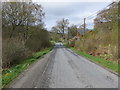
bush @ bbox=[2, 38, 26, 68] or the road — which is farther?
bush @ bbox=[2, 38, 26, 68]

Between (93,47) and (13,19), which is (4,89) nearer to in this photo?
(93,47)

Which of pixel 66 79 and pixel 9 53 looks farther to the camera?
pixel 9 53

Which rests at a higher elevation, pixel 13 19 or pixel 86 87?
pixel 13 19

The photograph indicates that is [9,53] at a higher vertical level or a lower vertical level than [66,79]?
higher

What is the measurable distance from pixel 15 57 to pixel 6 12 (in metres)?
14.9

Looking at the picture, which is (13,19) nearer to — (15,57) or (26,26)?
(26,26)

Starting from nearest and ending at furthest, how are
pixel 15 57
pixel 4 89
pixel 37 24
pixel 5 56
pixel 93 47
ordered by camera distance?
pixel 4 89 < pixel 5 56 < pixel 15 57 < pixel 93 47 < pixel 37 24

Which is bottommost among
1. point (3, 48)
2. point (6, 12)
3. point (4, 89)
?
point (4, 89)

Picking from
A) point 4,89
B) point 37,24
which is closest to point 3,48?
point 4,89

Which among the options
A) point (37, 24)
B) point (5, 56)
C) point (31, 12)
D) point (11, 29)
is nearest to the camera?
point (5, 56)

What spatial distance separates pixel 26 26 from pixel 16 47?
17932mm

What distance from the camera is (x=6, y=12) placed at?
103 feet

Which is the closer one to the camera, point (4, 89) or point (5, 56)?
point (4, 89)

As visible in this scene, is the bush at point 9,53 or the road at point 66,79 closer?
the road at point 66,79
